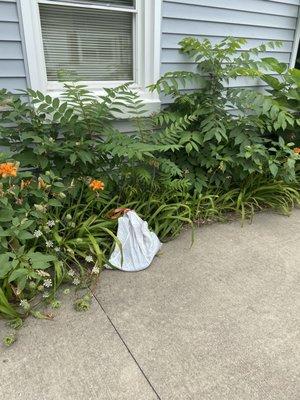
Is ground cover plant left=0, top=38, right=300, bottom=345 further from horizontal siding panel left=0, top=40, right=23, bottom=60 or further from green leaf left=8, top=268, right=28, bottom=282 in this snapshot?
horizontal siding panel left=0, top=40, right=23, bottom=60

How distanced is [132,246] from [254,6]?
2.80m

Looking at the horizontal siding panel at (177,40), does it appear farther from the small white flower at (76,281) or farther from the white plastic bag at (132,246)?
the small white flower at (76,281)

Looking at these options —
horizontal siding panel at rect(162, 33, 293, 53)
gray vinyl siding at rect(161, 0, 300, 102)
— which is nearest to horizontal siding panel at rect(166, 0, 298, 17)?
gray vinyl siding at rect(161, 0, 300, 102)

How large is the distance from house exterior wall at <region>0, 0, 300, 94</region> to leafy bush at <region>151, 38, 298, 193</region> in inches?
6.4

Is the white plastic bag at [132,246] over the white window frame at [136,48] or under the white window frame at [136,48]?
under

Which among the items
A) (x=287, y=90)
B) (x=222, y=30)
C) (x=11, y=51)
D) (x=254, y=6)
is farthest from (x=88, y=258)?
(x=254, y=6)

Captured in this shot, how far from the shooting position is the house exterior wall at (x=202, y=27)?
2264mm

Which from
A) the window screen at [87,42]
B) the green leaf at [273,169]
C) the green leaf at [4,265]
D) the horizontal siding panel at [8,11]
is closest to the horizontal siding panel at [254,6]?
the window screen at [87,42]

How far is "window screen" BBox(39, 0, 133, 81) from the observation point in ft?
8.10

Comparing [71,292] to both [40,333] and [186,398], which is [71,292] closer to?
[40,333]

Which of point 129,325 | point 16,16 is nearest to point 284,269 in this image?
point 129,325

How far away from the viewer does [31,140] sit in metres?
2.25

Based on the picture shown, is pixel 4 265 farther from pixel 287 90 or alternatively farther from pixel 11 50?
pixel 287 90

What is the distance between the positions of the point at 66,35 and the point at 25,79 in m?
0.50
